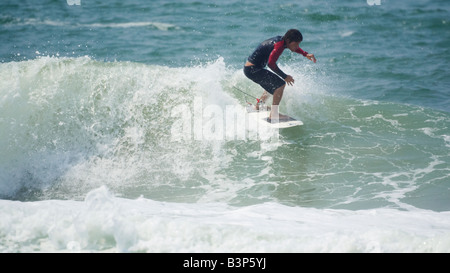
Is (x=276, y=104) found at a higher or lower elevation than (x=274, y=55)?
lower

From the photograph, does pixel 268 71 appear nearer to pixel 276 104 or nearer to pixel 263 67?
pixel 263 67

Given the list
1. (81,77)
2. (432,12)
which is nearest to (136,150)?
(81,77)

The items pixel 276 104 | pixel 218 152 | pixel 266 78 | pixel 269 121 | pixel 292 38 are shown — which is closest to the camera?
pixel 292 38

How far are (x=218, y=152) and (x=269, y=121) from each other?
122 centimetres

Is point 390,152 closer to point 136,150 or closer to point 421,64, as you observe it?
point 136,150

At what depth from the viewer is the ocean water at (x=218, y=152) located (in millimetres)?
5559

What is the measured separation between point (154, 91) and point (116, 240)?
18.4ft

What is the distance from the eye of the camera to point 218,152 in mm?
9281

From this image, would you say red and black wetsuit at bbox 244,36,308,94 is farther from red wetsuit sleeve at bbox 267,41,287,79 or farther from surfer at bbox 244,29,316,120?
red wetsuit sleeve at bbox 267,41,287,79

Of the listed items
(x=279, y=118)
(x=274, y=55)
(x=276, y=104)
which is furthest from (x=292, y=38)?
(x=279, y=118)

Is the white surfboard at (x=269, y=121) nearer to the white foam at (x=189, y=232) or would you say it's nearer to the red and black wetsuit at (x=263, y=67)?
the red and black wetsuit at (x=263, y=67)

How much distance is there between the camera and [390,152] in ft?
29.2

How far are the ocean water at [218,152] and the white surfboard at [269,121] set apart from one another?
234 mm

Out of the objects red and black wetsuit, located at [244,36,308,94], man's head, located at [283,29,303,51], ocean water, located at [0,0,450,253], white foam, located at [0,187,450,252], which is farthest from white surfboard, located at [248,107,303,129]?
white foam, located at [0,187,450,252]
